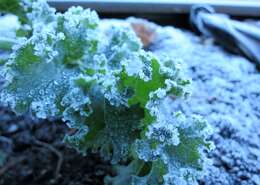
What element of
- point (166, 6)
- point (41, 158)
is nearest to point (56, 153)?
point (41, 158)

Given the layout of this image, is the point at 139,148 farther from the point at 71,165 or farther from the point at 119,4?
the point at 119,4

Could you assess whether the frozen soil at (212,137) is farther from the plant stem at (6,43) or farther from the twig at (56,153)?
the plant stem at (6,43)

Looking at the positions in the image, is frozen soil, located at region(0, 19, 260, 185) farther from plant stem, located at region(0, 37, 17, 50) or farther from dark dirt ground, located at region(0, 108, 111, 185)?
plant stem, located at region(0, 37, 17, 50)

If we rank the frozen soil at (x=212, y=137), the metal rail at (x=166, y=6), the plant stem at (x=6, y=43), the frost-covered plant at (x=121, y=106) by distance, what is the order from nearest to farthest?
the frost-covered plant at (x=121, y=106) < the plant stem at (x=6, y=43) < the frozen soil at (x=212, y=137) < the metal rail at (x=166, y=6)

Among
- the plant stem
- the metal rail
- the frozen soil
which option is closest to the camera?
the plant stem

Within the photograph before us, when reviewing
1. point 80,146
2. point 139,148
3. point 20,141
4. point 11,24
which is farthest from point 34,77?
point 11,24

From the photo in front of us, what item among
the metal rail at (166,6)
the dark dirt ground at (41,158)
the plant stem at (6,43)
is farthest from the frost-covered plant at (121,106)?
the metal rail at (166,6)

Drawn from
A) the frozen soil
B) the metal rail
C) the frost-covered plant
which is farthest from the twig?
the metal rail
